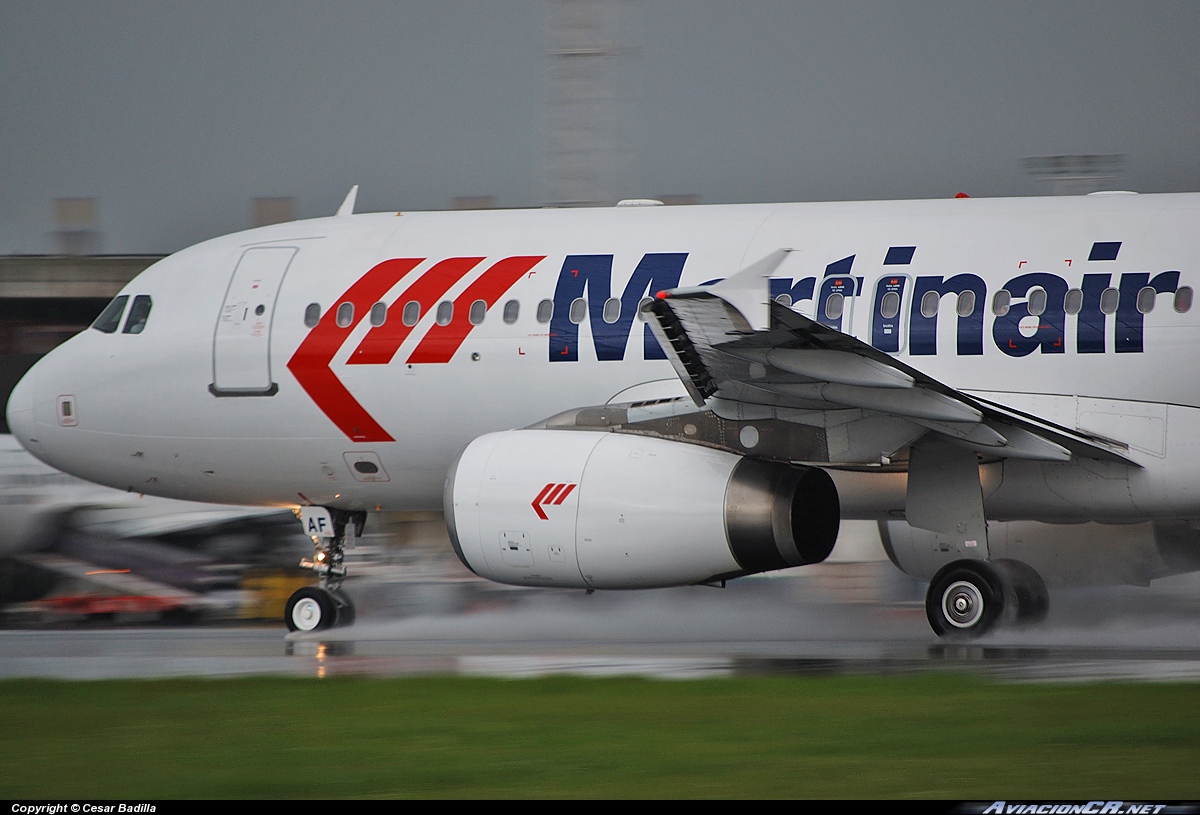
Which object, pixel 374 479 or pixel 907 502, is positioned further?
pixel 374 479

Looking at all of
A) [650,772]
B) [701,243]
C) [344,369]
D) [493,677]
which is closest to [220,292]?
[344,369]

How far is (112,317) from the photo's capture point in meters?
13.2

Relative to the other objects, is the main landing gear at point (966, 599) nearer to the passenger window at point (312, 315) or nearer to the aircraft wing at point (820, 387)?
the aircraft wing at point (820, 387)

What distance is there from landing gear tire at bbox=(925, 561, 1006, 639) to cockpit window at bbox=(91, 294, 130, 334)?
787 centimetres

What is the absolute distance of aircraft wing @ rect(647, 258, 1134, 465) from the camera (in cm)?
895

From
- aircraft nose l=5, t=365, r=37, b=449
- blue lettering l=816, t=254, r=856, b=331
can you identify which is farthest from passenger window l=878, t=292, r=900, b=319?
aircraft nose l=5, t=365, r=37, b=449

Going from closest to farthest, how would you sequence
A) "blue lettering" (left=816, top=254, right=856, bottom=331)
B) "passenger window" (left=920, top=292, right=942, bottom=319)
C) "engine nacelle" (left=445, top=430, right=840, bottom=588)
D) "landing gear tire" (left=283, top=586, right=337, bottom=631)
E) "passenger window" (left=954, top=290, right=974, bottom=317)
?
"engine nacelle" (left=445, top=430, right=840, bottom=588)
"passenger window" (left=954, top=290, right=974, bottom=317)
"passenger window" (left=920, top=292, right=942, bottom=319)
"blue lettering" (left=816, top=254, right=856, bottom=331)
"landing gear tire" (left=283, top=586, right=337, bottom=631)

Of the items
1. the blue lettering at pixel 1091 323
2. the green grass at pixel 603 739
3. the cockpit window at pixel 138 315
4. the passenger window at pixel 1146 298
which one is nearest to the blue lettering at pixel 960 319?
the blue lettering at pixel 1091 323

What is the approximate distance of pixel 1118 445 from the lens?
10.1 m

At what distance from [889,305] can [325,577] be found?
5.62 metres

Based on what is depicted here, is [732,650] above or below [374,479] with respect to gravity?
below

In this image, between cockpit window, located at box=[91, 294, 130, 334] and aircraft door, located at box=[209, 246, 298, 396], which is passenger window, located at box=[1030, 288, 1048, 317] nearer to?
aircraft door, located at box=[209, 246, 298, 396]

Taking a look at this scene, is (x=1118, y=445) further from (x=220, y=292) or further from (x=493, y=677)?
(x=220, y=292)

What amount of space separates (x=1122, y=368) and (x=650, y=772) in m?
6.19
